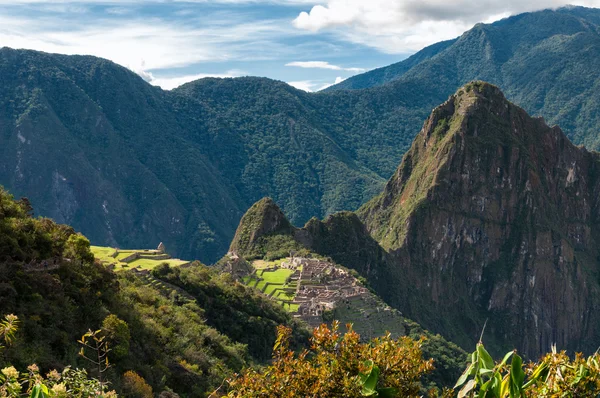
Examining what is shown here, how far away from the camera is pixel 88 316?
2466cm

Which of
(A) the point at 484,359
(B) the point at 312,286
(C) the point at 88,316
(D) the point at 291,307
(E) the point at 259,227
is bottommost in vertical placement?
(D) the point at 291,307

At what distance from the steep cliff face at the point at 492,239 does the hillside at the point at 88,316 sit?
244ft

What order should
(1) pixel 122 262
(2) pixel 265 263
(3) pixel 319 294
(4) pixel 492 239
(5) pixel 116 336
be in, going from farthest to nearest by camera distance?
1. (4) pixel 492 239
2. (2) pixel 265 263
3. (3) pixel 319 294
4. (1) pixel 122 262
5. (5) pixel 116 336

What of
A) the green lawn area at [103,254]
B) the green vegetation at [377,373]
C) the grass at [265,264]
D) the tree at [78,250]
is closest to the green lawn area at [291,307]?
the grass at [265,264]

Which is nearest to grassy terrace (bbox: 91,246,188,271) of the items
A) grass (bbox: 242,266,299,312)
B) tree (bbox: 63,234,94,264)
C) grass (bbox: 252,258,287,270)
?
tree (bbox: 63,234,94,264)

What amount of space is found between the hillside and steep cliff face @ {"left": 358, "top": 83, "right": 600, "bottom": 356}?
244 ft

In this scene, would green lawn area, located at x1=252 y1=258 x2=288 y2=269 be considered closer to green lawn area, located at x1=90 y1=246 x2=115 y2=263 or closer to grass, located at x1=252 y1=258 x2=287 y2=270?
grass, located at x1=252 y1=258 x2=287 y2=270

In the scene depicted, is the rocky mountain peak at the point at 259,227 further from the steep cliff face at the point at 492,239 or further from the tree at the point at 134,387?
the tree at the point at 134,387

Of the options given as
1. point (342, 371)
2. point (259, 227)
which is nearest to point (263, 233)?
point (259, 227)

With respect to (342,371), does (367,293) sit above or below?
below

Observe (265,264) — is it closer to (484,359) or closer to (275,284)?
(275,284)

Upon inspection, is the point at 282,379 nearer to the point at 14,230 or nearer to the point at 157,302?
the point at 14,230

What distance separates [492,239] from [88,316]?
10043cm

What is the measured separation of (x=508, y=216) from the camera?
367 feet
